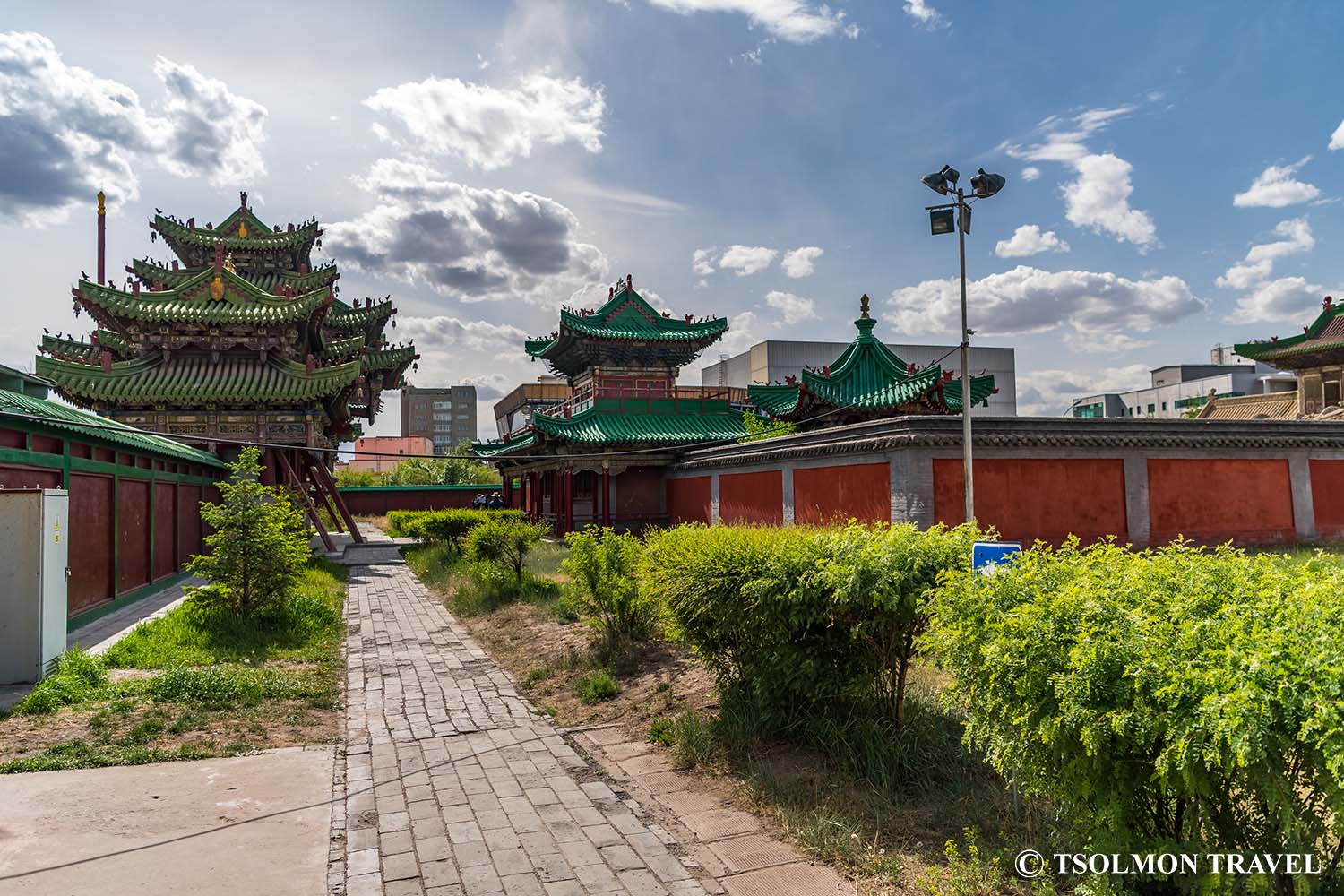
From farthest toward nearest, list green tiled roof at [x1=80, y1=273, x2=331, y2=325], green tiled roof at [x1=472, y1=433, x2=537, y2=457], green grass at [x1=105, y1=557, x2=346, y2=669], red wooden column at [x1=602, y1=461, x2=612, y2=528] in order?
green tiled roof at [x1=472, y1=433, x2=537, y2=457]
red wooden column at [x1=602, y1=461, x2=612, y2=528]
green tiled roof at [x1=80, y1=273, x2=331, y2=325]
green grass at [x1=105, y1=557, x2=346, y2=669]

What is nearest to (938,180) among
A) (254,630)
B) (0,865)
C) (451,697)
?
(451,697)

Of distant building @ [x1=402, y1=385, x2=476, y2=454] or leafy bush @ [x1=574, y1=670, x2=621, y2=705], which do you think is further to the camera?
distant building @ [x1=402, y1=385, x2=476, y2=454]

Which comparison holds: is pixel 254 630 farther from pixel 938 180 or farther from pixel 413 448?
pixel 413 448

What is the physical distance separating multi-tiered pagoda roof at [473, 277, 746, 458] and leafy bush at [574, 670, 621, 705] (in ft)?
55.9

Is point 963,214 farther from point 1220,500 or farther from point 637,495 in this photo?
point 637,495

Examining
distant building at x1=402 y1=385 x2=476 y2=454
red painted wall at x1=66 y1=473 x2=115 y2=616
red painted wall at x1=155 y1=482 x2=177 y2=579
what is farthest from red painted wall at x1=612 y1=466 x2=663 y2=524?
distant building at x1=402 y1=385 x2=476 y2=454

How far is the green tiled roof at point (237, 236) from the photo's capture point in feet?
95.2

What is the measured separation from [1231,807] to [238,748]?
6.57 m

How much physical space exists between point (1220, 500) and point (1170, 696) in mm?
16283

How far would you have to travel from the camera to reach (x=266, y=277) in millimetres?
30484

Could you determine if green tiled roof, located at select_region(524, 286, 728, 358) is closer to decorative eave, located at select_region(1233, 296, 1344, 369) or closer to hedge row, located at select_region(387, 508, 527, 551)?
hedge row, located at select_region(387, 508, 527, 551)

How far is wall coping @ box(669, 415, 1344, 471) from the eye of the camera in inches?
548

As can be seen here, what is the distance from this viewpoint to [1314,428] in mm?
16766


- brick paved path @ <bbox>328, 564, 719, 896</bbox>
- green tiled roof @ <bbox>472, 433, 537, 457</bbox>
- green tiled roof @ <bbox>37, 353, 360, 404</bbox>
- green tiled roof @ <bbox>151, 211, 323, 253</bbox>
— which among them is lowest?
brick paved path @ <bbox>328, 564, 719, 896</bbox>
